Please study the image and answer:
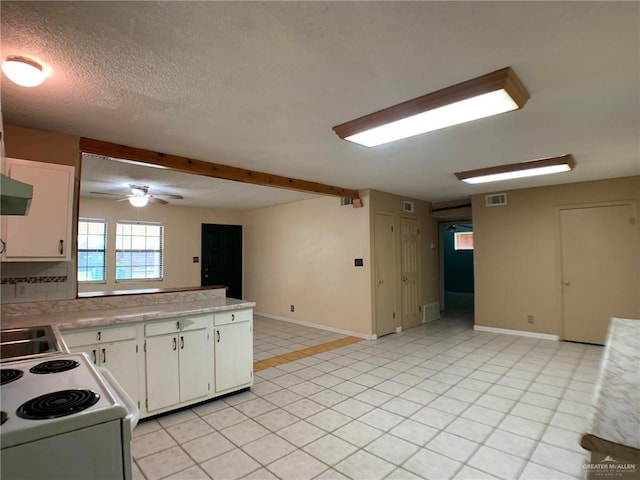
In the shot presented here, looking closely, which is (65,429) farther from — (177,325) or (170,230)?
(170,230)

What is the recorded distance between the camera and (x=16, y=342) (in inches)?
77.9

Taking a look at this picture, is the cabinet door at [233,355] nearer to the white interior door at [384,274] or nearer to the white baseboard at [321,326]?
the white baseboard at [321,326]

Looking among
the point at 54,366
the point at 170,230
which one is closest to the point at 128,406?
the point at 54,366

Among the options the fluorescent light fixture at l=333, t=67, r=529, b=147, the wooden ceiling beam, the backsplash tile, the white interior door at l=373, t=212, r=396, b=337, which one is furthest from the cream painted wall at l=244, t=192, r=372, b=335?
the backsplash tile

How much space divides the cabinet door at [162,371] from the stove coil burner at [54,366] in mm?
1227

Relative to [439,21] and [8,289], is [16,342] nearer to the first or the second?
[8,289]

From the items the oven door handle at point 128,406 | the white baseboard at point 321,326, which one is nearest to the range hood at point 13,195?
the oven door handle at point 128,406

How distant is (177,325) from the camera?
2926 millimetres

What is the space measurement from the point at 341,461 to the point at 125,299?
7.80ft

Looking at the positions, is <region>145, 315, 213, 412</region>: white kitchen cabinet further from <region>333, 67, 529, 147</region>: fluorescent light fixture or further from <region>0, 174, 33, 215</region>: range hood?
<region>333, 67, 529, 147</region>: fluorescent light fixture

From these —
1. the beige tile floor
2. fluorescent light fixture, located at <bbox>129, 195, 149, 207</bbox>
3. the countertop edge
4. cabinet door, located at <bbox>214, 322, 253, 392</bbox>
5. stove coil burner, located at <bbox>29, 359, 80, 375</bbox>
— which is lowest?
the beige tile floor

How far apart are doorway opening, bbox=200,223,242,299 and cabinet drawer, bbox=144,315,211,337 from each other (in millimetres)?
4724

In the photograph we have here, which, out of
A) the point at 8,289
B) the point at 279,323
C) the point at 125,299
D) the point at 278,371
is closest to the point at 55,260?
the point at 8,289

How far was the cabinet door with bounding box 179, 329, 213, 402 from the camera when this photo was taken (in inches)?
116
